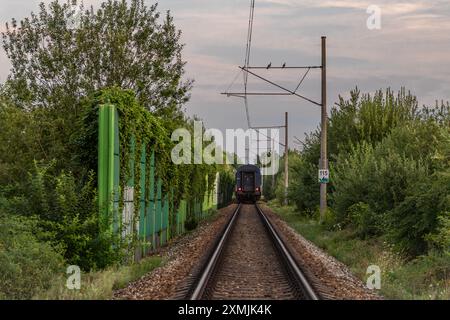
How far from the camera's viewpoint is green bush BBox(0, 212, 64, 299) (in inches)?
443

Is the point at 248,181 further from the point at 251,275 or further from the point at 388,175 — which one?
the point at 251,275

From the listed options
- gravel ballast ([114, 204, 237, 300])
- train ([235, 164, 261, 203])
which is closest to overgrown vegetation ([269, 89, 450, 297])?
gravel ballast ([114, 204, 237, 300])

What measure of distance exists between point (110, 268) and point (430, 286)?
6.52 metres

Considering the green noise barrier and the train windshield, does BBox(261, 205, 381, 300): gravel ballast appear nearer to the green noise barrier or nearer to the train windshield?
the green noise barrier

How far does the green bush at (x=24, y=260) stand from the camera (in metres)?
11.3

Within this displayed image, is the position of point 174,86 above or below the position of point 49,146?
above

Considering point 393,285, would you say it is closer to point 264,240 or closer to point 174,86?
point 264,240

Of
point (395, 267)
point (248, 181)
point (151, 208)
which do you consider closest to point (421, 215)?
point (395, 267)

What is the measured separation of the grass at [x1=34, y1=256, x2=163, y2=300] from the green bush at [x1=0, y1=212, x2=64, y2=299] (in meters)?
0.31

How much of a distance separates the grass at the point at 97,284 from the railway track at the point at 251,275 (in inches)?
55.3
